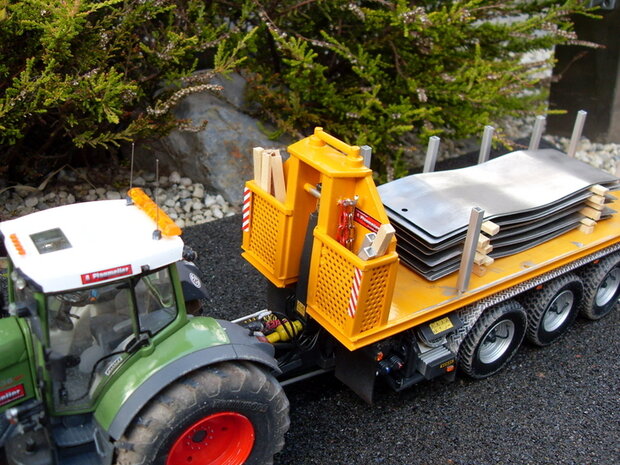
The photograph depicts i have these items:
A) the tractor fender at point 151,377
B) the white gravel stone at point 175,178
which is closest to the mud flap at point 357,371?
the tractor fender at point 151,377

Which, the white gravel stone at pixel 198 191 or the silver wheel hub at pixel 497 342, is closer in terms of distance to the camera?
the silver wheel hub at pixel 497 342

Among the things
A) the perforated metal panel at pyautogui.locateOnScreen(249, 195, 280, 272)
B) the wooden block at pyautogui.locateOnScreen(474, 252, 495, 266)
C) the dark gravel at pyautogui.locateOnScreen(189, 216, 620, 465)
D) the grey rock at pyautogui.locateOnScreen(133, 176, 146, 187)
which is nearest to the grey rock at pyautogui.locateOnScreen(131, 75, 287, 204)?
the grey rock at pyautogui.locateOnScreen(133, 176, 146, 187)

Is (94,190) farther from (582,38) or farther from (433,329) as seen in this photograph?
(582,38)

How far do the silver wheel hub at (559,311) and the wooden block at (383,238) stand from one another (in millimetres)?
2232

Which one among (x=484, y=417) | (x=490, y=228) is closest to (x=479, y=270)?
(x=490, y=228)

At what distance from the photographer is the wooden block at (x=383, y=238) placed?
4148mm

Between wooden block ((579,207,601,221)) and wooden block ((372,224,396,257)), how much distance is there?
2455mm

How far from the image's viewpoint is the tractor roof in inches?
138

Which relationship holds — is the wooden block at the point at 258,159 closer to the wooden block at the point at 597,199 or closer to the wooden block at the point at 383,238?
the wooden block at the point at 383,238

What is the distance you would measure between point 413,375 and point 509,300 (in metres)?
1.04

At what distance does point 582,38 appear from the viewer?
958cm

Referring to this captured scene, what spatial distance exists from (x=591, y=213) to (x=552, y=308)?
880 mm

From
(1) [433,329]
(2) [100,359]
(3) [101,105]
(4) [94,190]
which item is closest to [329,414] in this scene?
(1) [433,329]

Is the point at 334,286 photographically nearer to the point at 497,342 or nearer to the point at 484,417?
the point at 484,417
